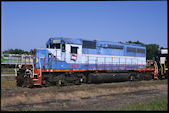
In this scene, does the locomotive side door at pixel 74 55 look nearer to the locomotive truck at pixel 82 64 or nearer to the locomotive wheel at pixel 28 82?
the locomotive truck at pixel 82 64

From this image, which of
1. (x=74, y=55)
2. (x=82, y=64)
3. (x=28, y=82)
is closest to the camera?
(x=28, y=82)

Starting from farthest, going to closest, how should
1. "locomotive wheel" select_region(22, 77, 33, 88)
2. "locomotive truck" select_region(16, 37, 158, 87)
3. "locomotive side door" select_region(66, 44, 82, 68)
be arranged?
"locomotive side door" select_region(66, 44, 82, 68) < "locomotive truck" select_region(16, 37, 158, 87) < "locomotive wheel" select_region(22, 77, 33, 88)

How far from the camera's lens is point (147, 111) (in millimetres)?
7414

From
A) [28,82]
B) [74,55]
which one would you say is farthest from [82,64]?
[28,82]

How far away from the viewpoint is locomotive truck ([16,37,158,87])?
14023mm

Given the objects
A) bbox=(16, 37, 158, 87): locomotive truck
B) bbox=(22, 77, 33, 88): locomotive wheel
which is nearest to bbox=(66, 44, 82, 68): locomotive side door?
bbox=(16, 37, 158, 87): locomotive truck

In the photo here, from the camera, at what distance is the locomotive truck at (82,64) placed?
14.0 meters

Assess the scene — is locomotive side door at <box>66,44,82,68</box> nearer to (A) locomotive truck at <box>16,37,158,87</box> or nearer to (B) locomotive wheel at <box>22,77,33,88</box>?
(A) locomotive truck at <box>16,37,158,87</box>

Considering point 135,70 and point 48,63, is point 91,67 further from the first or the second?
point 135,70

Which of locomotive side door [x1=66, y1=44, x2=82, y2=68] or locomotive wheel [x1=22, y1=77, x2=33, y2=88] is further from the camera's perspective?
locomotive side door [x1=66, y1=44, x2=82, y2=68]

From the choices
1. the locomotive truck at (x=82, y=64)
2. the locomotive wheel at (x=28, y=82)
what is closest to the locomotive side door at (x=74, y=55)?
the locomotive truck at (x=82, y=64)

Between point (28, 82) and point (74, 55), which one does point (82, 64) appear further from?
point (28, 82)

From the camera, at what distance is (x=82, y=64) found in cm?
1605

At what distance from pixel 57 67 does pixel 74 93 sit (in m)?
3.65
